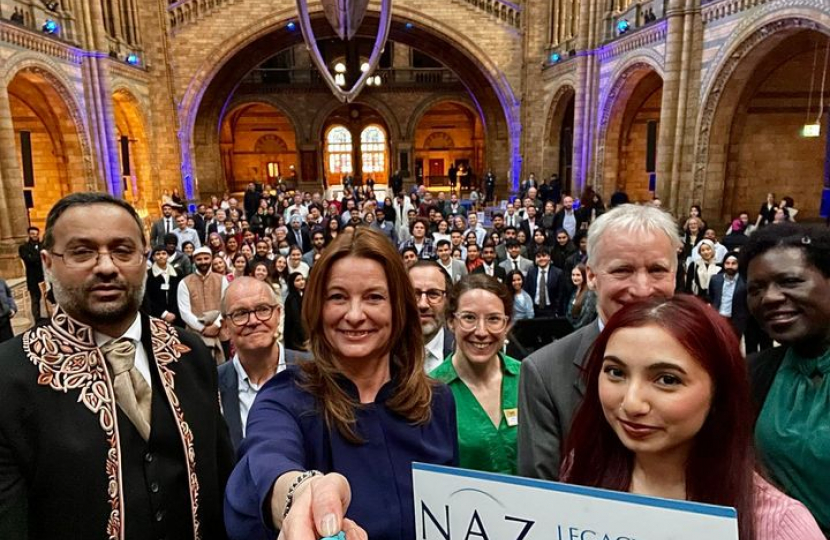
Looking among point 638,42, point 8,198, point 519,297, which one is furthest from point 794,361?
point 8,198

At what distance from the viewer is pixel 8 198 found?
11570 millimetres

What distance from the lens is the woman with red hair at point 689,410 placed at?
1.20 metres

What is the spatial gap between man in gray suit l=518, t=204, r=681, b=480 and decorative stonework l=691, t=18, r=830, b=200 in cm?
916

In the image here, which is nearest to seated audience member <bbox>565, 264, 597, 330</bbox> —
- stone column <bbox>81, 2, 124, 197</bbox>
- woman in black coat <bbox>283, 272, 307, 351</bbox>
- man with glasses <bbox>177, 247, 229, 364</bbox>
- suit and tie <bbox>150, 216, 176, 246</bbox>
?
woman in black coat <bbox>283, 272, 307, 351</bbox>

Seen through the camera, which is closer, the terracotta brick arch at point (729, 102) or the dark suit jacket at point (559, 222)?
the terracotta brick arch at point (729, 102)

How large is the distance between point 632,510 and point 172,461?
55.9 inches

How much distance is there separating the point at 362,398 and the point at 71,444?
0.87 metres

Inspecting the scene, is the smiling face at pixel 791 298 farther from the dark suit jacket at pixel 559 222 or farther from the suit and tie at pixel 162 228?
the suit and tie at pixel 162 228

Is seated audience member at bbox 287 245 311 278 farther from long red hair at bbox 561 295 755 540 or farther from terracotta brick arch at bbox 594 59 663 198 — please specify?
terracotta brick arch at bbox 594 59 663 198

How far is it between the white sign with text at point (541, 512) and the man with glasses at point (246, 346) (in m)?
1.89

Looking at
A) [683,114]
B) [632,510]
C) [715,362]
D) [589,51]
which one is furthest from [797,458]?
[589,51]

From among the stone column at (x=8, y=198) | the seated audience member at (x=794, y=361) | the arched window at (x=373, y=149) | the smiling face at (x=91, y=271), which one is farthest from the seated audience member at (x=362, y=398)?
the arched window at (x=373, y=149)

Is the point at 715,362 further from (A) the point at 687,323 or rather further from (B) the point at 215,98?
(B) the point at 215,98

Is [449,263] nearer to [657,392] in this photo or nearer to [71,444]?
[71,444]
